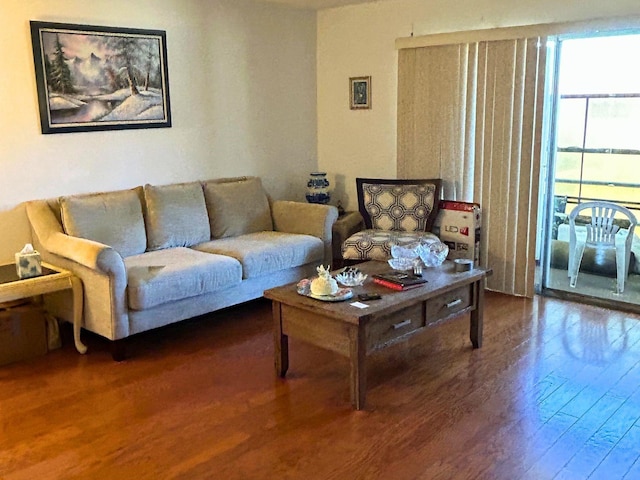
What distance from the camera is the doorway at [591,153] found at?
4.53 m

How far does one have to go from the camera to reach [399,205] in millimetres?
5023

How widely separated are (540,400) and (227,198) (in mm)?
2677

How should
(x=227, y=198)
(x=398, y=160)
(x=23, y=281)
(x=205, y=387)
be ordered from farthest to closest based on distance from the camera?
(x=398, y=160)
(x=227, y=198)
(x=23, y=281)
(x=205, y=387)

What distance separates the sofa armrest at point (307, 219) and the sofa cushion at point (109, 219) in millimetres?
1156

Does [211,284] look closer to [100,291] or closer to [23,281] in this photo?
[100,291]

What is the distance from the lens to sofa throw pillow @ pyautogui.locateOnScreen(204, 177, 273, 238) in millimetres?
4766

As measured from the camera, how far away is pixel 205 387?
10.8 ft

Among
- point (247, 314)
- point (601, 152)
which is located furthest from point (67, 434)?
point (601, 152)

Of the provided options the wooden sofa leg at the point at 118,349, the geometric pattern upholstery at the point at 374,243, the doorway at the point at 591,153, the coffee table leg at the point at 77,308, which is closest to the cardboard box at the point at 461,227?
the geometric pattern upholstery at the point at 374,243

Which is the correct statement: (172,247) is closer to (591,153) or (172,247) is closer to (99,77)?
(99,77)

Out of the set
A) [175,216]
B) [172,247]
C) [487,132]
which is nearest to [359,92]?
[487,132]

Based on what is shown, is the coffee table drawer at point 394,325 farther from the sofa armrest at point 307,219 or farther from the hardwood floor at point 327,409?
the sofa armrest at point 307,219

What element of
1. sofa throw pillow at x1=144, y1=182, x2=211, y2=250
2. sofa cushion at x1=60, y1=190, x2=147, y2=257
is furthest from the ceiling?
sofa cushion at x1=60, y1=190, x2=147, y2=257

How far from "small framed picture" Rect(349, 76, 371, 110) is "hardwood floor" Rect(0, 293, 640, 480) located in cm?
Answer: 229
